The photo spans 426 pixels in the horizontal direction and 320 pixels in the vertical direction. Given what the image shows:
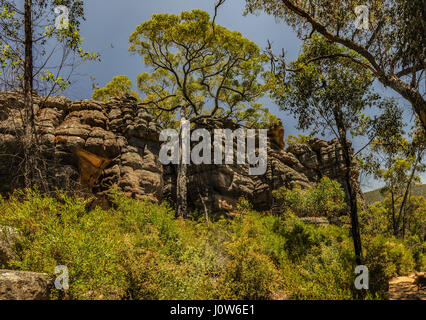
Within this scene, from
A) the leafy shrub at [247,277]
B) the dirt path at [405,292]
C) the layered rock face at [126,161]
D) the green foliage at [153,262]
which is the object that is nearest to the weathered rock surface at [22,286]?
the green foliage at [153,262]

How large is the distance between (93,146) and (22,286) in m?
12.8

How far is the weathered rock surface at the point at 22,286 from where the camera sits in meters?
3.56

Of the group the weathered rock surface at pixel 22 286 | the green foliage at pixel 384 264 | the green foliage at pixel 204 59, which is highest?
the green foliage at pixel 204 59

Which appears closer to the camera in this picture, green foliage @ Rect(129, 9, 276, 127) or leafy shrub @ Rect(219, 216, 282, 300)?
leafy shrub @ Rect(219, 216, 282, 300)

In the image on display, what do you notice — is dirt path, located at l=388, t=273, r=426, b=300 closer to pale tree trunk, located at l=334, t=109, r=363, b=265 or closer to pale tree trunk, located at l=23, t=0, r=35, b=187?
pale tree trunk, located at l=334, t=109, r=363, b=265

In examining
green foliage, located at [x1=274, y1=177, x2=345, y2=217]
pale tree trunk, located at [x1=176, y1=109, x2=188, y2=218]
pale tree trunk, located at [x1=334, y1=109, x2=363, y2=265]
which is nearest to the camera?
pale tree trunk, located at [x1=334, y1=109, x2=363, y2=265]

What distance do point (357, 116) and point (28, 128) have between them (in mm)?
13114

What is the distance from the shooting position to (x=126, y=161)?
676 inches

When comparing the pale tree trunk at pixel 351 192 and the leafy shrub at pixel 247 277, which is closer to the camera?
the leafy shrub at pixel 247 277

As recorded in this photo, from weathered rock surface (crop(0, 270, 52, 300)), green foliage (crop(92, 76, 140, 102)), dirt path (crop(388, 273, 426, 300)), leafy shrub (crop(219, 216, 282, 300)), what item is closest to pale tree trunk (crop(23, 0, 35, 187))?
weathered rock surface (crop(0, 270, 52, 300))

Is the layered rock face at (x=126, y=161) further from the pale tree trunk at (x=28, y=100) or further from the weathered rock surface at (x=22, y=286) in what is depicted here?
the weathered rock surface at (x=22, y=286)

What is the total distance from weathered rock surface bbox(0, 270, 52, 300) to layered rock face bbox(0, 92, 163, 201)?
9.86m

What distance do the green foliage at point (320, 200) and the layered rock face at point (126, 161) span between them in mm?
4282

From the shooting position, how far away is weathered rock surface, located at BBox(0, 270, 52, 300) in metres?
3.56
